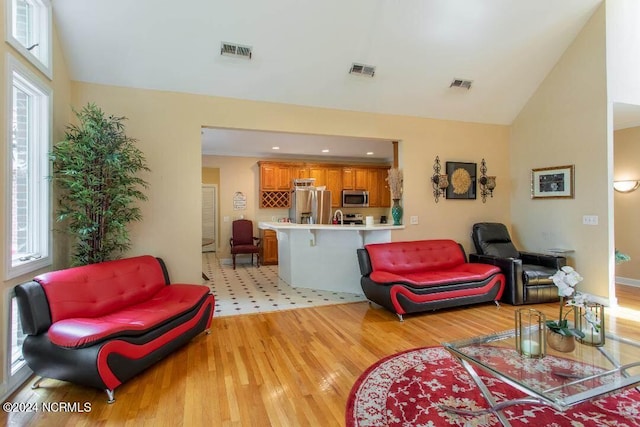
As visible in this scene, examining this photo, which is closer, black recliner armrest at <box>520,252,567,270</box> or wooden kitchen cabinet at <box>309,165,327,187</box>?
black recliner armrest at <box>520,252,567,270</box>

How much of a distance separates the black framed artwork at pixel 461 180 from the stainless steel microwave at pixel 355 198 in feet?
10.8

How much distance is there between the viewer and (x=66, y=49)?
10.7ft

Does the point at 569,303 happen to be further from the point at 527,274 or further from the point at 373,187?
the point at 373,187

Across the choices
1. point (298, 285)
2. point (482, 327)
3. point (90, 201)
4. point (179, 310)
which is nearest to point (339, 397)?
point (179, 310)

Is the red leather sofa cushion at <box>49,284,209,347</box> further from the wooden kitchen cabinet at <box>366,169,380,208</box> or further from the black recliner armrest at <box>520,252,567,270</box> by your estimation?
the wooden kitchen cabinet at <box>366,169,380,208</box>

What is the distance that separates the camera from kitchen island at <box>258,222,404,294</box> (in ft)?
16.2

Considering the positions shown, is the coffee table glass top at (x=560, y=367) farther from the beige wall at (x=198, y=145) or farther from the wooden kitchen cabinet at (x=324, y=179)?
the wooden kitchen cabinet at (x=324, y=179)

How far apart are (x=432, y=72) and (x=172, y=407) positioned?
4657 mm

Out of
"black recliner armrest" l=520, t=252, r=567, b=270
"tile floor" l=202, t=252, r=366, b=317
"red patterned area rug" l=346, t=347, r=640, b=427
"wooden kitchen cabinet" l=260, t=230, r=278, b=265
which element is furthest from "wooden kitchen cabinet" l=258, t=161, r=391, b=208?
"red patterned area rug" l=346, t=347, r=640, b=427

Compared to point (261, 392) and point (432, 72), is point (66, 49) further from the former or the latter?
point (432, 72)

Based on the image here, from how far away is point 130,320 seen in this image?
8.12 ft

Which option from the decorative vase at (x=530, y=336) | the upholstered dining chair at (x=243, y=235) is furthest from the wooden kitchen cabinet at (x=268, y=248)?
the decorative vase at (x=530, y=336)

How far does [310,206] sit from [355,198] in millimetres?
1703

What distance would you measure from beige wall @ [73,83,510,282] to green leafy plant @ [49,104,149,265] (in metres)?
0.45
